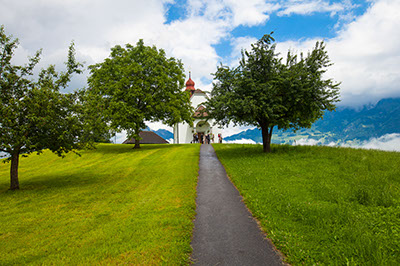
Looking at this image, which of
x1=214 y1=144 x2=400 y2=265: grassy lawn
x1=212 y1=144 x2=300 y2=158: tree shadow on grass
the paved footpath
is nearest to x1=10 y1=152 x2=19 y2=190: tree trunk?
the paved footpath

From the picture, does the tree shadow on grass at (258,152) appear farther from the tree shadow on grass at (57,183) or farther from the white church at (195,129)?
the white church at (195,129)

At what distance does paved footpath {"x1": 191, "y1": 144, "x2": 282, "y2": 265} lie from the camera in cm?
523

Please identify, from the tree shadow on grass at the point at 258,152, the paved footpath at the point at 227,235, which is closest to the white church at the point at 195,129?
the tree shadow on grass at the point at 258,152

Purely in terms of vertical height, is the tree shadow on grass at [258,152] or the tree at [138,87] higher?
the tree at [138,87]

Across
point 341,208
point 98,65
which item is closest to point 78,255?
point 341,208

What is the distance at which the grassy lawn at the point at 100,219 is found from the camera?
5.55 m

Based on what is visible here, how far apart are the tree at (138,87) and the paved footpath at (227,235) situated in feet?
66.6

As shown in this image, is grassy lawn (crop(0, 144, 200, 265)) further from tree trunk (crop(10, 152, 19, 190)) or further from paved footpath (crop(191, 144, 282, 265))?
tree trunk (crop(10, 152, 19, 190))

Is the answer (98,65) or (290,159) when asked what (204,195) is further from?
(98,65)

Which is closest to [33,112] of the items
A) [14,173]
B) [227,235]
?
[14,173]

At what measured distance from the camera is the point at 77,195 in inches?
449

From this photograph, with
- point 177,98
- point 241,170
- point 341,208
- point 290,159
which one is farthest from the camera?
point 177,98

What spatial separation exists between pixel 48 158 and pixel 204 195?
23676 mm

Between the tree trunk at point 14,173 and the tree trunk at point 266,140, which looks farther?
the tree trunk at point 266,140
